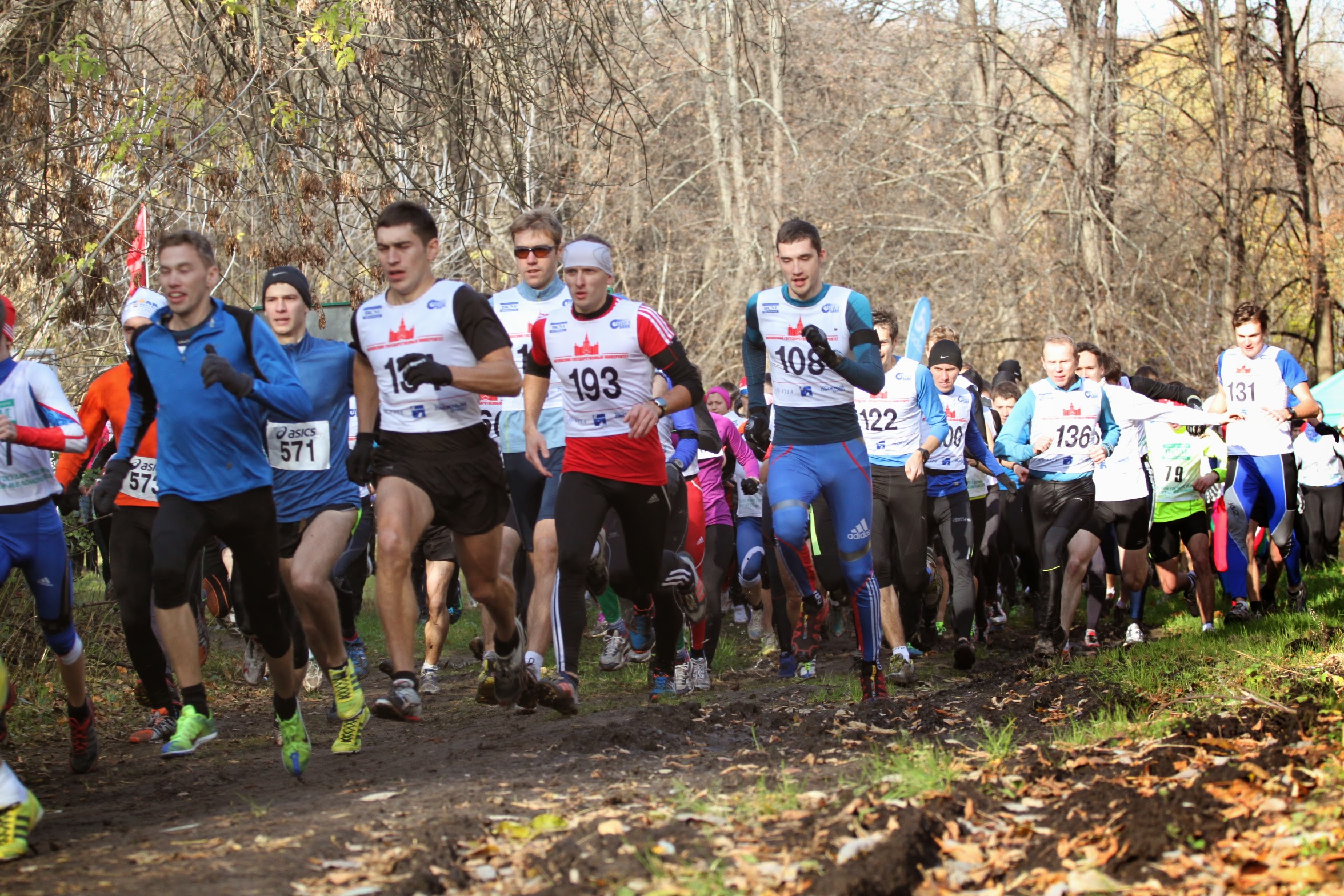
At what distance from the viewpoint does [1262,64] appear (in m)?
19.9

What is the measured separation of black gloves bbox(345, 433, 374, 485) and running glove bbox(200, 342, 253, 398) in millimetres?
671

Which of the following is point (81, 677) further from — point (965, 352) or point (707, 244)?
point (707, 244)

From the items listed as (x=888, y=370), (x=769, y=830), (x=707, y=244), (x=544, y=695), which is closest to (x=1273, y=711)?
(x=769, y=830)

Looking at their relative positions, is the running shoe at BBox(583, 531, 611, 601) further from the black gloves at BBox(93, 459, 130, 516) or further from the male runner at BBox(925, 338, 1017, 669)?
the black gloves at BBox(93, 459, 130, 516)

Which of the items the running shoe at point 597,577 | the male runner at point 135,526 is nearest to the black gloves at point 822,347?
the running shoe at point 597,577

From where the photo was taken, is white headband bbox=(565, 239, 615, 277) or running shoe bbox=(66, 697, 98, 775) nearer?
running shoe bbox=(66, 697, 98, 775)

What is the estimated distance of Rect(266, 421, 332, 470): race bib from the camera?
272 inches

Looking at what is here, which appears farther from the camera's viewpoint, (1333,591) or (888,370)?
(1333,591)

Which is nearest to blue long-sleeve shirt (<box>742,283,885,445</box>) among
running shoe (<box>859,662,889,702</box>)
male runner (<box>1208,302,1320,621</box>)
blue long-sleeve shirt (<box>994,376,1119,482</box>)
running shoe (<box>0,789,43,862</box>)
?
running shoe (<box>859,662,889,702</box>)

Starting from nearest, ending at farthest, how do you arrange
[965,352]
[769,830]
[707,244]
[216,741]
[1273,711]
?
1. [769,830]
2. [1273,711]
3. [216,741]
4. [965,352]
5. [707,244]

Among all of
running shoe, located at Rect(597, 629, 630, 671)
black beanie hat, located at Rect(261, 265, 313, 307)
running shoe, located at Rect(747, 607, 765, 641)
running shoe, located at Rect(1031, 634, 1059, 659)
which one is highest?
black beanie hat, located at Rect(261, 265, 313, 307)

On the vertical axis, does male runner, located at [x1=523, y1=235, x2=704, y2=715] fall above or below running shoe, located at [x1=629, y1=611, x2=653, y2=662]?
above

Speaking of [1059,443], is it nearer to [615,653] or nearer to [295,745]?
[615,653]

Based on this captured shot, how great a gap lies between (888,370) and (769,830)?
18.4ft
